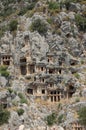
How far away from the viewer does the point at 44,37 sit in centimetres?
12256

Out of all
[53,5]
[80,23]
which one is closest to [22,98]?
[80,23]

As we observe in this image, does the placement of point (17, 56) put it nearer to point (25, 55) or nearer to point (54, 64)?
point (25, 55)

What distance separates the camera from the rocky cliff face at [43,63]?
105m

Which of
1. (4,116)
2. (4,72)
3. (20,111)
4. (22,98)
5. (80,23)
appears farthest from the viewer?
(80,23)

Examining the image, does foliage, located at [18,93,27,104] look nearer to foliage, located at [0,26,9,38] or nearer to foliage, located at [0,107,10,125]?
foliage, located at [0,107,10,125]

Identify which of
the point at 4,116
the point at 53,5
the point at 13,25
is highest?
the point at 53,5

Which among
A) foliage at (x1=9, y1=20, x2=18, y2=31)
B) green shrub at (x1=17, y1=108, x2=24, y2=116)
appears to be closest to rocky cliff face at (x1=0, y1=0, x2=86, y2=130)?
foliage at (x1=9, y1=20, x2=18, y2=31)

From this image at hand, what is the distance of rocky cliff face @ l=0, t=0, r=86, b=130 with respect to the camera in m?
105

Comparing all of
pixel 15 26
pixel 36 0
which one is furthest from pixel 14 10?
pixel 15 26

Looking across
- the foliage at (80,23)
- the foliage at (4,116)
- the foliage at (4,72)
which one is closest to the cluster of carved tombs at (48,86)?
the foliage at (4,72)

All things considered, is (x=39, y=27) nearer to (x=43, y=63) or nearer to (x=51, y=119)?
(x=43, y=63)

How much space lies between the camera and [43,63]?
11694 centimetres

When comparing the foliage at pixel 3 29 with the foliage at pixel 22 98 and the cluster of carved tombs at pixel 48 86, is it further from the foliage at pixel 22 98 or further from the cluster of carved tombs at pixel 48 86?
the foliage at pixel 22 98

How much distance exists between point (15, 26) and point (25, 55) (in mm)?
11590
